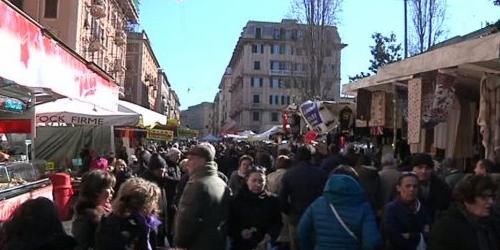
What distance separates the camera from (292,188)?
745 centimetres

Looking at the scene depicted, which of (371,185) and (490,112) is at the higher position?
(490,112)

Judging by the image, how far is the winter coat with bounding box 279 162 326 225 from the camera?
24.2ft

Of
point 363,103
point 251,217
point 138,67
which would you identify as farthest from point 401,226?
point 138,67

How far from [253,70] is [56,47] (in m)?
93.4

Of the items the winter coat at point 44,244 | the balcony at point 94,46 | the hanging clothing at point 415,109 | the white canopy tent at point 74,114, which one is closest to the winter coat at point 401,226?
the winter coat at point 44,244

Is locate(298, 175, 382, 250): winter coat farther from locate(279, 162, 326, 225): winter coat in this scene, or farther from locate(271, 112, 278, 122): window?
locate(271, 112, 278, 122): window

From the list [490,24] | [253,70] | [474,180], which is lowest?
[474,180]

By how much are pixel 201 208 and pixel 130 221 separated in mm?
1198

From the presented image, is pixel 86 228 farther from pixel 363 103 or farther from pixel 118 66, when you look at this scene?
pixel 118 66

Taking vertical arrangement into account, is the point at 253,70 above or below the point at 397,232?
above

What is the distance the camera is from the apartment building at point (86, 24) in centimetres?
4475

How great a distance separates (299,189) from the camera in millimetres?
7410

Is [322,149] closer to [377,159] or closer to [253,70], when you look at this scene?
[377,159]

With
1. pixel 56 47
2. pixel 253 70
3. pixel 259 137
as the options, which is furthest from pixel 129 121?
pixel 253 70
